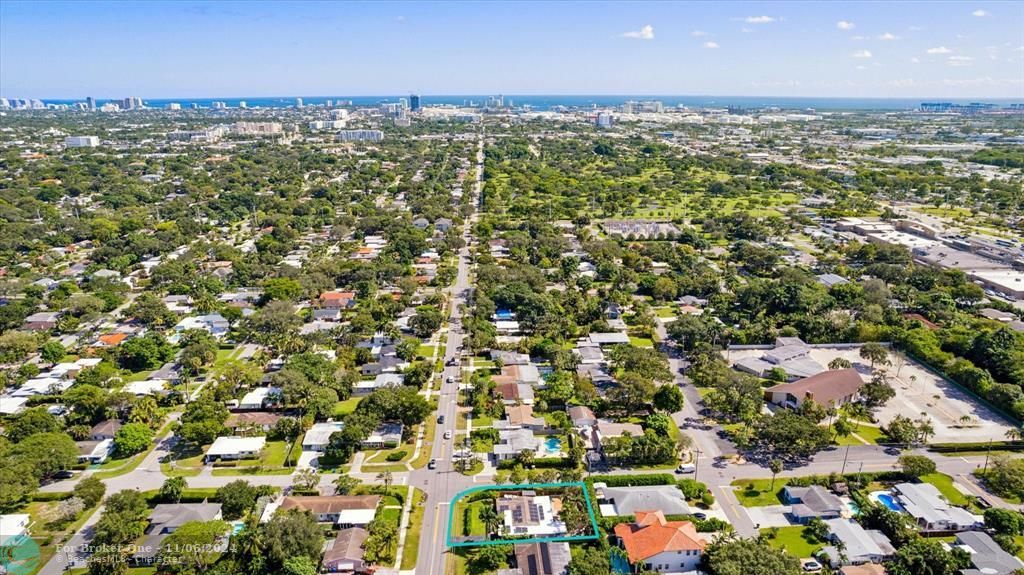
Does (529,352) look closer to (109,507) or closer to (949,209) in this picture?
(109,507)

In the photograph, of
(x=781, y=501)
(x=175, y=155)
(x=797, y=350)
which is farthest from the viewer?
(x=175, y=155)

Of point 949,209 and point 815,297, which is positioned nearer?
point 815,297

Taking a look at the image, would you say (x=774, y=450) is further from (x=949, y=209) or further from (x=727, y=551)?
(x=949, y=209)

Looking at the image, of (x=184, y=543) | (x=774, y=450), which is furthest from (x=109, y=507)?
(x=774, y=450)

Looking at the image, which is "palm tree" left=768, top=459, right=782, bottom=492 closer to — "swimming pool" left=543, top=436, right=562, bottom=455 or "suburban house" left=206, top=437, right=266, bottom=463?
"swimming pool" left=543, top=436, right=562, bottom=455

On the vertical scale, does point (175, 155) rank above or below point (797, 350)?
Answer: above

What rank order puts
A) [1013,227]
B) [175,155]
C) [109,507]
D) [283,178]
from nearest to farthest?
[109,507] → [1013,227] → [283,178] → [175,155]

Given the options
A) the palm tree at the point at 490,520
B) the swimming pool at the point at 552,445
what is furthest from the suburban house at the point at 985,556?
the palm tree at the point at 490,520
